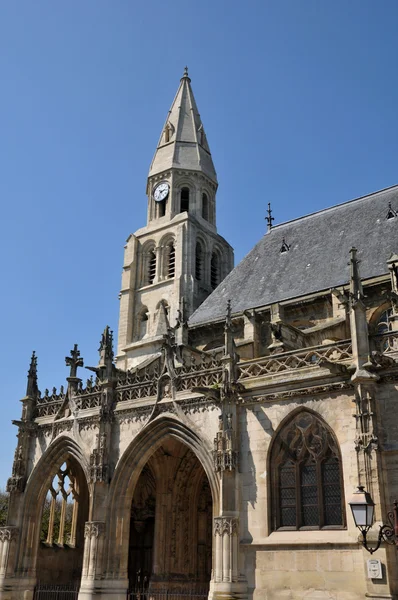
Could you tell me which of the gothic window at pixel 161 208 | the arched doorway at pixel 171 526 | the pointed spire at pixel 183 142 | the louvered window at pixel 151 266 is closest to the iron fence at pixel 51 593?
the arched doorway at pixel 171 526

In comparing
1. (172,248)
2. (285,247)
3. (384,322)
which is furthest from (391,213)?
(172,248)

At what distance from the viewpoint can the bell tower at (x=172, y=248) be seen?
30.5m

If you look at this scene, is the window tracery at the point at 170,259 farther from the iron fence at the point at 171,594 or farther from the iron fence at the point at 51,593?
the iron fence at the point at 171,594

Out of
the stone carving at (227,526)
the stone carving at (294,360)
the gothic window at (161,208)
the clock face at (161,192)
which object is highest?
the clock face at (161,192)

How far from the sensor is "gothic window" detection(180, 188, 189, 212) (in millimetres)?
34188

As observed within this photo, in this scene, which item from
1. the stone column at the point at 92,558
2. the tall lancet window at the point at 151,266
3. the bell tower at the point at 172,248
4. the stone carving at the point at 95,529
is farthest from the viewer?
the tall lancet window at the point at 151,266

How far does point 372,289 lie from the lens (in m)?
19.8

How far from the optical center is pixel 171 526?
56.2 feet

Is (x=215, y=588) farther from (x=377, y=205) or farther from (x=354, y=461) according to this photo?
(x=377, y=205)

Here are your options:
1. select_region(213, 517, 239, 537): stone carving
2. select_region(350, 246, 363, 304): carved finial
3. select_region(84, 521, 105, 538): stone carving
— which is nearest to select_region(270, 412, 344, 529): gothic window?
select_region(213, 517, 239, 537): stone carving

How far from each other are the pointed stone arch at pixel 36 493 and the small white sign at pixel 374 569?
8.70 m

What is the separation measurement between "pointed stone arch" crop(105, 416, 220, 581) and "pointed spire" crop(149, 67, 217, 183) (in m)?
21.1

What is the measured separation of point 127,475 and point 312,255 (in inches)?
458

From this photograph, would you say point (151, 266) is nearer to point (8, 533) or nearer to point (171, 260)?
point (171, 260)
